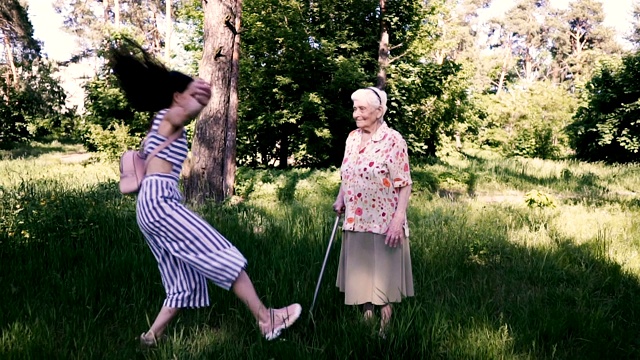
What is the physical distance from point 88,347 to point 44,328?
350 mm

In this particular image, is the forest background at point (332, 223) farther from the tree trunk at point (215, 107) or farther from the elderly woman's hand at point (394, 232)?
the elderly woman's hand at point (394, 232)

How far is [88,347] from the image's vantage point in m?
2.96

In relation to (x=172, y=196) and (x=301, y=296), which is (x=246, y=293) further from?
(x=301, y=296)

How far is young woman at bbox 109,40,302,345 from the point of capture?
2756mm

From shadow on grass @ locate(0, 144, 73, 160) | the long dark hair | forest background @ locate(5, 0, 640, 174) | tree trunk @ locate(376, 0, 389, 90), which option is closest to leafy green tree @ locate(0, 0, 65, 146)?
forest background @ locate(5, 0, 640, 174)

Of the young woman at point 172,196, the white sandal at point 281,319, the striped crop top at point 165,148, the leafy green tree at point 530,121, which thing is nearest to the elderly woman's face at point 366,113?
the young woman at point 172,196

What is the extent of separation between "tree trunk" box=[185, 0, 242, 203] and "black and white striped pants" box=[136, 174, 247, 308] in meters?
5.04

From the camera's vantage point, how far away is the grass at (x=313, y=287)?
2980 millimetres

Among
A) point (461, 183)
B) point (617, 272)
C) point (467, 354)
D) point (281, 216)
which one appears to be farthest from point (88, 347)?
point (461, 183)

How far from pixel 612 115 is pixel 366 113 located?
68.9 ft

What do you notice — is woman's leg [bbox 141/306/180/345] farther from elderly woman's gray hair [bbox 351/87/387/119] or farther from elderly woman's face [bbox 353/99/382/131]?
elderly woman's gray hair [bbox 351/87/387/119]

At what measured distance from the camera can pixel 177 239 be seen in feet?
9.12

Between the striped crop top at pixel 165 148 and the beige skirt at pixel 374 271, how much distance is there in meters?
1.39

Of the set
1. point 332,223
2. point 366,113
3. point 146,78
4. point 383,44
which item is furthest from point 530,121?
point 146,78
